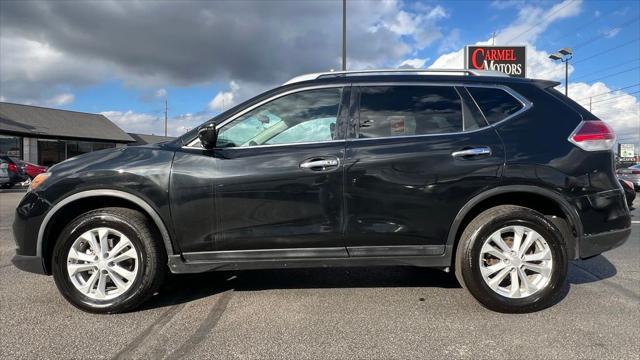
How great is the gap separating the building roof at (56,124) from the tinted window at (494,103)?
32.4 meters

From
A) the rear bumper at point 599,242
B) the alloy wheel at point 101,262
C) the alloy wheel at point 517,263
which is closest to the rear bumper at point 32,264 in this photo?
the alloy wheel at point 101,262

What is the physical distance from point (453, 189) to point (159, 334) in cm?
249

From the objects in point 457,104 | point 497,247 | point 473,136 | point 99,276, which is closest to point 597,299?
point 497,247

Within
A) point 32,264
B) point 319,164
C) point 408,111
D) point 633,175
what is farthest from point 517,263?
point 633,175

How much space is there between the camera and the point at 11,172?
16.8m

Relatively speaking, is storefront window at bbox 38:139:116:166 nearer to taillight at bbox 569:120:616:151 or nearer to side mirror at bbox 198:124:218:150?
side mirror at bbox 198:124:218:150

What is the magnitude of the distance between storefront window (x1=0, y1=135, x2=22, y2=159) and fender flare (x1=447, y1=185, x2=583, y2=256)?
32.7 metres

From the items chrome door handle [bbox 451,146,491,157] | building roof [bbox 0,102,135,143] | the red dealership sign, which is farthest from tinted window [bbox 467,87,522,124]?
building roof [bbox 0,102,135,143]

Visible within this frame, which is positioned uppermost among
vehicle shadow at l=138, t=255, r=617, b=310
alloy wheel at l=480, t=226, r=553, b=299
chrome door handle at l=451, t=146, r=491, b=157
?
chrome door handle at l=451, t=146, r=491, b=157

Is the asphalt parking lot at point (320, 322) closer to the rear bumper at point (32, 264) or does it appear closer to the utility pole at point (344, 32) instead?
the rear bumper at point (32, 264)

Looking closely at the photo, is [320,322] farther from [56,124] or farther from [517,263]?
[56,124]

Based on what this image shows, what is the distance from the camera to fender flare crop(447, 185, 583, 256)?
136 inches

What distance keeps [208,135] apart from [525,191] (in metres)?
2.59

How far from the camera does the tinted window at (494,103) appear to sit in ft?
11.9
